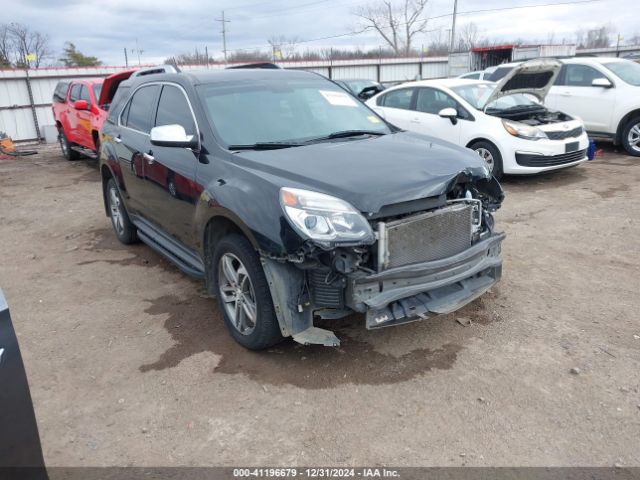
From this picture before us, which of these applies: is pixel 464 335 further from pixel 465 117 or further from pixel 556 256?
pixel 465 117

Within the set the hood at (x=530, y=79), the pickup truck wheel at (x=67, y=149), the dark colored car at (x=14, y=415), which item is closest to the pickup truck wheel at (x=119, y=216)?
the dark colored car at (x=14, y=415)

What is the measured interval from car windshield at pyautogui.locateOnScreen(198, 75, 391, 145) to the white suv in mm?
7473

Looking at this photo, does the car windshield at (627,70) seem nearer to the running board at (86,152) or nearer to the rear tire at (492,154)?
the rear tire at (492,154)

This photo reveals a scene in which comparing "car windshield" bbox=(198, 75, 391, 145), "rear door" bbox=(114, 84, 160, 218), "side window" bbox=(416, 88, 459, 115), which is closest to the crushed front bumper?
"car windshield" bbox=(198, 75, 391, 145)

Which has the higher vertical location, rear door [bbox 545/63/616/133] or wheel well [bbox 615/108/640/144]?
rear door [bbox 545/63/616/133]

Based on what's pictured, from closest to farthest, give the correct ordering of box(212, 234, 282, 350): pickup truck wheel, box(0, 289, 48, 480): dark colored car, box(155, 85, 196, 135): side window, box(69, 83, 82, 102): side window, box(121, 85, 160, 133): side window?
box(0, 289, 48, 480): dark colored car
box(212, 234, 282, 350): pickup truck wheel
box(155, 85, 196, 135): side window
box(121, 85, 160, 133): side window
box(69, 83, 82, 102): side window

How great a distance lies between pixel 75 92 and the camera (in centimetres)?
1166

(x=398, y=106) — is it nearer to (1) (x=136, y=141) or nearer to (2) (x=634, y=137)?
(2) (x=634, y=137)

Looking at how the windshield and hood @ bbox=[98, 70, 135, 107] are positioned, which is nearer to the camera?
hood @ bbox=[98, 70, 135, 107]

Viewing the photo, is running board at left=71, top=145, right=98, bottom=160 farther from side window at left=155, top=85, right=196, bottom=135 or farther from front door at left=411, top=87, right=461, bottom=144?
side window at left=155, top=85, right=196, bottom=135

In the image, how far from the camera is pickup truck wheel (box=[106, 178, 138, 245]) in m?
5.88

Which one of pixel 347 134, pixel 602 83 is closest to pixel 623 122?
pixel 602 83

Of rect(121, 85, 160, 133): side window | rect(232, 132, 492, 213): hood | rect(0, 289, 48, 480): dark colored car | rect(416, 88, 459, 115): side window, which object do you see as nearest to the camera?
rect(0, 289, 48, 480): dark colored car

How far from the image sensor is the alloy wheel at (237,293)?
3.49 meters
